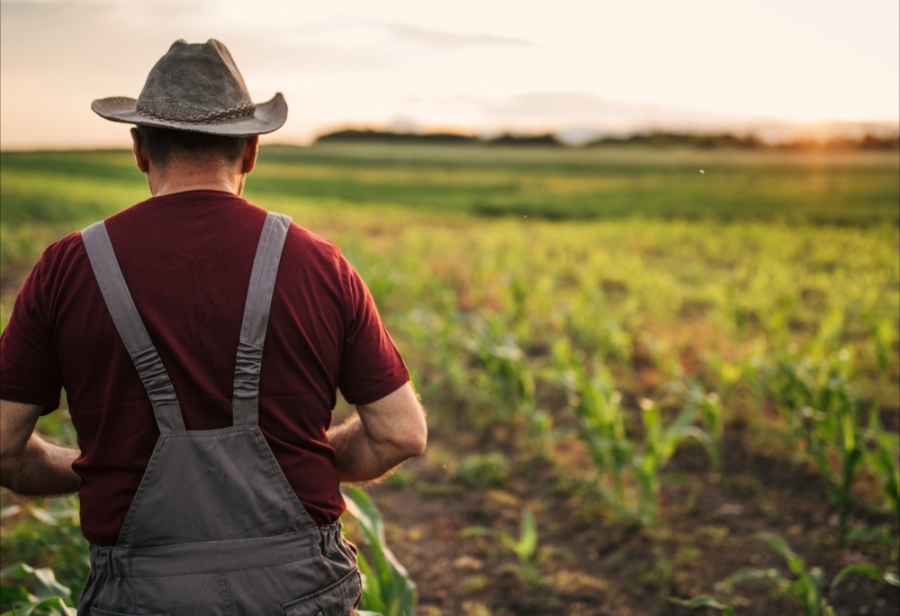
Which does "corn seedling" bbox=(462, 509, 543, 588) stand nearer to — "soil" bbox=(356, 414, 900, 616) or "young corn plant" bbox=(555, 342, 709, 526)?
"soil" bbox=(356, 414, 900, 616)

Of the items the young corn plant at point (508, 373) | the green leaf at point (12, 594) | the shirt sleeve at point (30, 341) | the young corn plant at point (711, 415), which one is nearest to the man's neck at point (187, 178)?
the shirt sleeve at point (30, 341)

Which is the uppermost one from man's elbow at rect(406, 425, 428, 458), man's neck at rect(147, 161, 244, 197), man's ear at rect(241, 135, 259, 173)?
man's ear at rect(241, 135, 259, 173)

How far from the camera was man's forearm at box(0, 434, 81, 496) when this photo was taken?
1616mm

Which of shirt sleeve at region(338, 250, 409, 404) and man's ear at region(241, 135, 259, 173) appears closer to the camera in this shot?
shirt sleeve at region(338, 250, 409, 404)

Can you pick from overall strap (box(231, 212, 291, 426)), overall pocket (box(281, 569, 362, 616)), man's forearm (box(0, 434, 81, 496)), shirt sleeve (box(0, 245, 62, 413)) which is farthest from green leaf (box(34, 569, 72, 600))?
overall strap (box(231, 212, 291, 426))

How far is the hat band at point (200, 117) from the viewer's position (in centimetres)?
154

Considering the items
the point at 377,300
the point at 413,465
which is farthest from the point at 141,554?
→ the point at 377,300

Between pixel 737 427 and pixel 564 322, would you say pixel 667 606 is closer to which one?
pixel 737 427

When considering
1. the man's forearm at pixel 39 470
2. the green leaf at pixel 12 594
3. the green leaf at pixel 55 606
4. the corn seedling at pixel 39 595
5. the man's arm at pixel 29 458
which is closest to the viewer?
the man's arm at pixel 29 458

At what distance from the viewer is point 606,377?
4.86m

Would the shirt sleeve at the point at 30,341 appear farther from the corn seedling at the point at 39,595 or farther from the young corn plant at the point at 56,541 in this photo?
the young corn plant at the point at 56,541

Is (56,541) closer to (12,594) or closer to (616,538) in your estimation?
(12,594)

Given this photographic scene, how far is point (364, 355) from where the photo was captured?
157 cm

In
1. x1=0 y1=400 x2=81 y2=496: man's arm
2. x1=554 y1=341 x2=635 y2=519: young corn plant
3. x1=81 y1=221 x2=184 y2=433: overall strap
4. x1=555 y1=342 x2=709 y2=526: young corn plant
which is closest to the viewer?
x1=81 y1=221 x2=184 y2=433: overall strap
